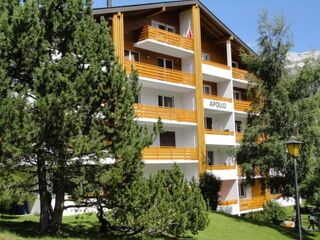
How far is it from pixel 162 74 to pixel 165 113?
101 inches

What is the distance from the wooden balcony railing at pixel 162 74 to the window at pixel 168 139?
3.75 m

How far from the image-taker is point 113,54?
14.9 m

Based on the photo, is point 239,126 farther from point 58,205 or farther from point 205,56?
point 58,205

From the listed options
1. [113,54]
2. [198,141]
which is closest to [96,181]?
[113,54]

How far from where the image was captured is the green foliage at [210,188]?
29.9 metres

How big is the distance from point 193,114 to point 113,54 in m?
19.2

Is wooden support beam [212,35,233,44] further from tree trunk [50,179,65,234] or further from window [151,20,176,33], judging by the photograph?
tree trunk [50,179,65,234]

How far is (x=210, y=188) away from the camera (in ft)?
99.2

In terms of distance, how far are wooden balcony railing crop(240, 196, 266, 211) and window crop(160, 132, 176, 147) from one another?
784 cm

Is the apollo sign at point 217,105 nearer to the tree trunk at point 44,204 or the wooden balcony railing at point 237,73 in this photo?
the wooden balcony railing at point 237,73

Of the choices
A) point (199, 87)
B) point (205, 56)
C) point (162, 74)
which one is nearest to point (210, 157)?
point (199, 87)

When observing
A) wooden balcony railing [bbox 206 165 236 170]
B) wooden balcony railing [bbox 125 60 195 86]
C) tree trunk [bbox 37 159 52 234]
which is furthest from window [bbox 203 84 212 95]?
tree trunk [bbox 37 159 52 234]

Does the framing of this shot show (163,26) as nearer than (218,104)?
Yes

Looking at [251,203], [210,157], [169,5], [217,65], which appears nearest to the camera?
[169,5]
